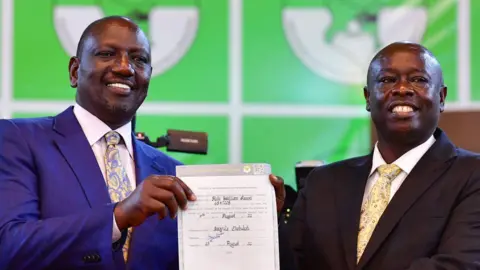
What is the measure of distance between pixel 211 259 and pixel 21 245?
51cm

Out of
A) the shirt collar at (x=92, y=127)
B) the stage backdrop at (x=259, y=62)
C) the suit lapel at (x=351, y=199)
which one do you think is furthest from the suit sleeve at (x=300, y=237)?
the stage backdrop at (x=259, y=62)

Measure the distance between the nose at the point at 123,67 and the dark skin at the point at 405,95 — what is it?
78cm

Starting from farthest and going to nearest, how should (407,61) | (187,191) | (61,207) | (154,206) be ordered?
(407,61), (61,207), (187,191), (154,206)

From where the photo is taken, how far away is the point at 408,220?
7.08 feet

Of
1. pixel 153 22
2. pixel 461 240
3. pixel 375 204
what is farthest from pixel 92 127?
pixel 153 22

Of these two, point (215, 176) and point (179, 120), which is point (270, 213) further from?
point (179, 120)

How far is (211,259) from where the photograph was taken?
6.61ft

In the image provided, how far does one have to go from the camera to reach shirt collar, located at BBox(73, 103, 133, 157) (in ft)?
7.50

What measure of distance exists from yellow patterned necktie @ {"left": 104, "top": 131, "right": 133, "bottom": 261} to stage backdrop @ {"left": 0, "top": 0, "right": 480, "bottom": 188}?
196 centimetres

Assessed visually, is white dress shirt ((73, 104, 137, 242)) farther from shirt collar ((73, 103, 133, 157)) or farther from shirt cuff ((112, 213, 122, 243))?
shirt cuff ((112, 213, 122, 243))

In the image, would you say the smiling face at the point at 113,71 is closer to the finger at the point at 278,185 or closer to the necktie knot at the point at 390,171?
the finger at the point at 278,185

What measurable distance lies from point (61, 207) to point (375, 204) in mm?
943

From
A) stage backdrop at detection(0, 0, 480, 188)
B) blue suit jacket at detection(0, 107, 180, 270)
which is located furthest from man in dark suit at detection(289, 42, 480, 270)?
stage backdrop at detection(0, 0, 480, 188)

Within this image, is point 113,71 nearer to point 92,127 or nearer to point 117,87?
point 117,87
